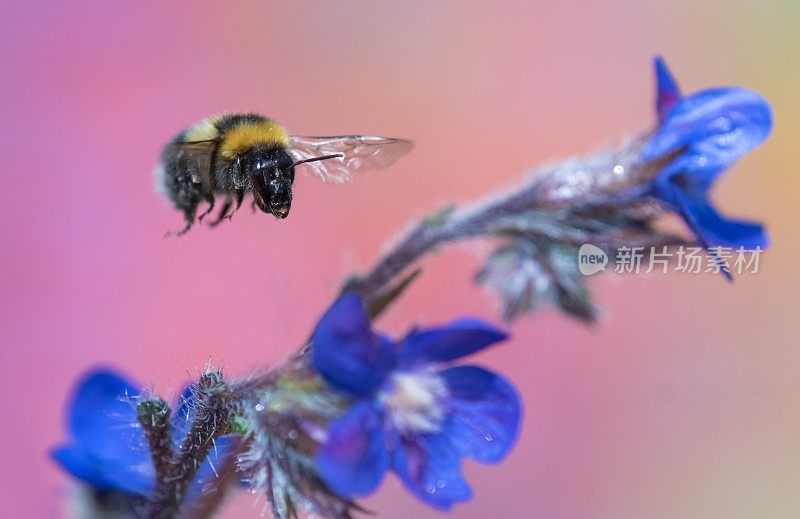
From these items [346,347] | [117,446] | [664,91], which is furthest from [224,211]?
[664,91]

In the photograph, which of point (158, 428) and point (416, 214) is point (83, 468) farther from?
point (416, 214)

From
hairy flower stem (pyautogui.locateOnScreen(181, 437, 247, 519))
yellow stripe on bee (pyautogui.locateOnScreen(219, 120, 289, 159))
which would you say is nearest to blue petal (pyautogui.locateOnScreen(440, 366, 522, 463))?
hairy flower stem (pyautogui.locateOnScreen(181, 437, 247, 519))

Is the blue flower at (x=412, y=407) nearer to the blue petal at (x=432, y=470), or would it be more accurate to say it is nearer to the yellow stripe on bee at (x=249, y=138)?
the blue petal at (x=432, y=470)

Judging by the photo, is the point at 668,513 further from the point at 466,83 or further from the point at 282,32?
the point at 282,32

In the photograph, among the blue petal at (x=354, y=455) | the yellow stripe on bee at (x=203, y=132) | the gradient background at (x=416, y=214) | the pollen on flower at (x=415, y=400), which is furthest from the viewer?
the gradient background at (x=416, y=214)

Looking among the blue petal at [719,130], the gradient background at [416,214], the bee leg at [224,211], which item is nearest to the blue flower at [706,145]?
the blue petal at [719,130]

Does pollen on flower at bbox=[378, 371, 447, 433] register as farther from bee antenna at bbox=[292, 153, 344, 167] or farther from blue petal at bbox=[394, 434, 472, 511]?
bee antenna at bbox=[292, 153, 344, 167]

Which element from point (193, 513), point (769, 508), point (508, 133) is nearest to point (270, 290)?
point (508, 133)
